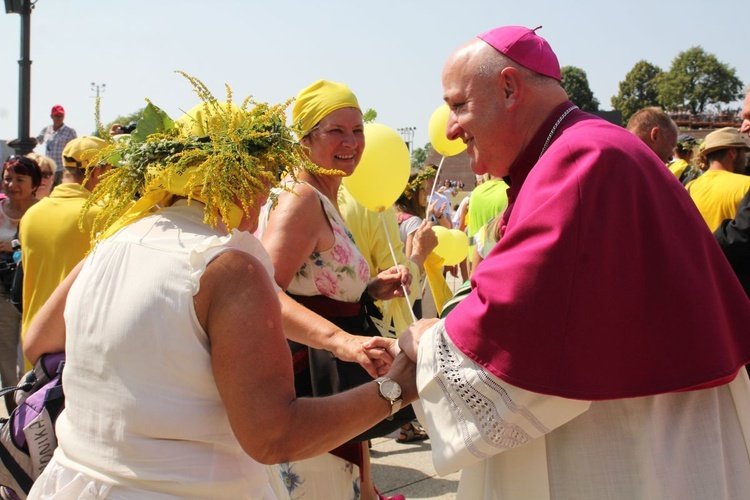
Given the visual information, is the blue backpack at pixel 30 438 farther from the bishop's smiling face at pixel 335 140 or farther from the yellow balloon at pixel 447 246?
the yellow balloon at pixel 447 246

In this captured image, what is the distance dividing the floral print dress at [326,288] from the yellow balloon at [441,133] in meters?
1.67

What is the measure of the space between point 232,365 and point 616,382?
2.91 ft

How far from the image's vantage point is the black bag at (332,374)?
3127 millimetres

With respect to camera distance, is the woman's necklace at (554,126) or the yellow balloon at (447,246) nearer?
the woman's necklace at (554,126)

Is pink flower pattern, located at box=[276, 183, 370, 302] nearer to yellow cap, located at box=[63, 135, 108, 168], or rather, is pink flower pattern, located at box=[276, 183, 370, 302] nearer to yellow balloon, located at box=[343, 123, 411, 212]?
yellow balloon, located at box=[343, 123, 411, 212]

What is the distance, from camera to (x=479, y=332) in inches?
69.2

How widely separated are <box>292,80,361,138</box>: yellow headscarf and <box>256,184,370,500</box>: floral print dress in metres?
0.42

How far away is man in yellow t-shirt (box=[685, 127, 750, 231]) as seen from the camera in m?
4.64

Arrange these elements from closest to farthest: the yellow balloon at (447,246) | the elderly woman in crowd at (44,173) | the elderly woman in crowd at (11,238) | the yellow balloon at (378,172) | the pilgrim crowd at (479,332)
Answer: the pilgrim crowd at (479,332) < the yellow balloon at (378,172) < the elderly woman in crowd at (11,238) < the elderly woman in crowd at (44,173) < the yellow balloon at (447,246)

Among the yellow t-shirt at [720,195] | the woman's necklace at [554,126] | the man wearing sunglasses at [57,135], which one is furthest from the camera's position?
the man wearing sunglasses at [57,135]

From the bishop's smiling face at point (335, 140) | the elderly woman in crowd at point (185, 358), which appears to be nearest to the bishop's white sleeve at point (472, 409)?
the elderly woman in crowd at point (185, 358)

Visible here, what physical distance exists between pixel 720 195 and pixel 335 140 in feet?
8.59

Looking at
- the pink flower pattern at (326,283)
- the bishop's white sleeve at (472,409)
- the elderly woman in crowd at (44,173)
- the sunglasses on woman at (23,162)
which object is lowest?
the elderly woman in crowd at (44,173)

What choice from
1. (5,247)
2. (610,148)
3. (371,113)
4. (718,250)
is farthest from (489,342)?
(5,247)
